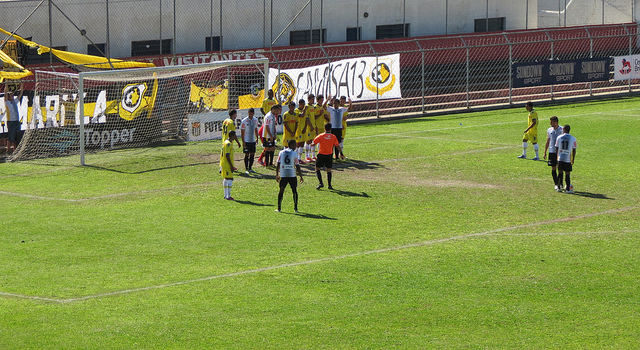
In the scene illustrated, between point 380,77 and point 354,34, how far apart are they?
7613mm

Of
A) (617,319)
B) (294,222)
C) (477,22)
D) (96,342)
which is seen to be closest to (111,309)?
(96,342)

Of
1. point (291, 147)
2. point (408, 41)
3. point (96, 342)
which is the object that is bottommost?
point (96, 342)

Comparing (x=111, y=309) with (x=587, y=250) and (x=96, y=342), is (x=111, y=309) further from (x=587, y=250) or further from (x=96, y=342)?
(x=587, y=250)

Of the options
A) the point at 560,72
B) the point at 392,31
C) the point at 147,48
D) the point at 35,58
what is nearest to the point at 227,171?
the point at 35,58

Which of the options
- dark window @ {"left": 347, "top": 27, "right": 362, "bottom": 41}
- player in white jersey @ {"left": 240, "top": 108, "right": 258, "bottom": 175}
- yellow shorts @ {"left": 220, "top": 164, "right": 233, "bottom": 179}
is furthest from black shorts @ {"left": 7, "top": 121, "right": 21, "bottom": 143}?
dark window @ {"left": 347, "top": 27, "right": 362, "bottom": 41}

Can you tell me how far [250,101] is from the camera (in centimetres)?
3170

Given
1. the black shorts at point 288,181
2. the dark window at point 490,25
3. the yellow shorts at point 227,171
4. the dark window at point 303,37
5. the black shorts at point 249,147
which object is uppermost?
the dark window at point 490,25

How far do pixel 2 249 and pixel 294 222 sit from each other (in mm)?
5774

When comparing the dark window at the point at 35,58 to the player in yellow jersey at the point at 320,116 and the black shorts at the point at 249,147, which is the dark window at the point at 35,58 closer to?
the black shorts at the point at 249,147

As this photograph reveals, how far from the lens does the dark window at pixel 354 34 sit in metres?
41.7

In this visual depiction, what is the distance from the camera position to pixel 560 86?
41.7 metres

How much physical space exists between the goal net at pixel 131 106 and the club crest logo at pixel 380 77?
5204 mm

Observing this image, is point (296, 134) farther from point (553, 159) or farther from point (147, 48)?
point (147, 48)

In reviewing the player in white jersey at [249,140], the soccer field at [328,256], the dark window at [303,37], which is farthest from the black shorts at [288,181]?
the dark window at [303,37]
